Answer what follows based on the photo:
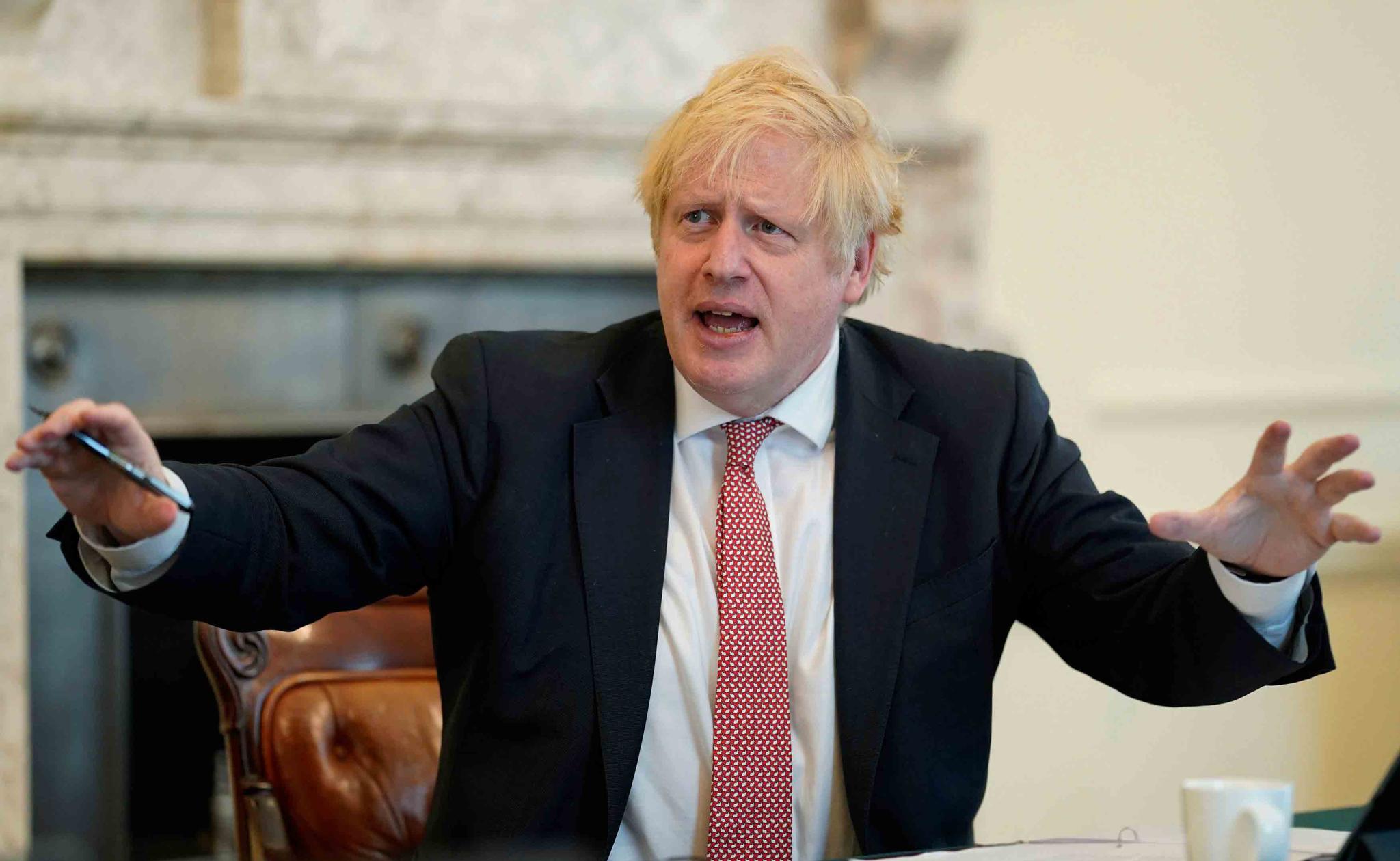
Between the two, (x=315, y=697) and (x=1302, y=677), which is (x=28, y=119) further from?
(x=1302, y=677)

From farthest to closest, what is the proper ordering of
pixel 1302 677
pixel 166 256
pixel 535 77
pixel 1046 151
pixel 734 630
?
pixel 1046 151 < pixel 535 77 < pixel 166 256 < pixel 734 630 < pixel 1302 677

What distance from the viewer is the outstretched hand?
1.20 m

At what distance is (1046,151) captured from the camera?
3.07m

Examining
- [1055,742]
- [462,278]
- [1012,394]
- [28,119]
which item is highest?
[28,119]

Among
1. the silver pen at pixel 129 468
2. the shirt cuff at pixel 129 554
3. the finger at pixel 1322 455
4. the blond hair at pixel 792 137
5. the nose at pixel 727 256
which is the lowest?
the shirt cuff at pixel 129 554

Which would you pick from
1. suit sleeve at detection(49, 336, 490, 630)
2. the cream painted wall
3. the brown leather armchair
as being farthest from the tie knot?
the cream painted wall

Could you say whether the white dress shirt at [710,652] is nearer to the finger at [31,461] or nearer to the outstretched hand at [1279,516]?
the outstretched hand at [1279,516]

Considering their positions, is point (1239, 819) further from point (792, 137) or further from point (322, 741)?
point (322, 741)

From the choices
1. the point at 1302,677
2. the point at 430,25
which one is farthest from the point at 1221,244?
the point at 1302,677

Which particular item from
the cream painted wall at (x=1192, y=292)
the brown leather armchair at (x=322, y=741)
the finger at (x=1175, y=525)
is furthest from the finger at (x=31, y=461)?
the cream painted wall at (x=1192, y=292)

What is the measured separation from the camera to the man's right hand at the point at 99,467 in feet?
3.76

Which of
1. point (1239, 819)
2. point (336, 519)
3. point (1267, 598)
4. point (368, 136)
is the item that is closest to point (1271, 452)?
point (1267, 598)

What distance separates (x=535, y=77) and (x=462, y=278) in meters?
0.38

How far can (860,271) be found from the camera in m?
1.69
